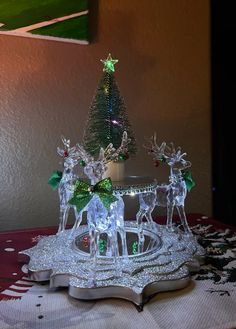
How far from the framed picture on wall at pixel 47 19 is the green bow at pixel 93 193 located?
0.75 meters

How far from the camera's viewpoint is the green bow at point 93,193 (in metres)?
0.58

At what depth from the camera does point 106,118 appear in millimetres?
787

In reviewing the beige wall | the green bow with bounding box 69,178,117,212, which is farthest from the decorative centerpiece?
the beige wall

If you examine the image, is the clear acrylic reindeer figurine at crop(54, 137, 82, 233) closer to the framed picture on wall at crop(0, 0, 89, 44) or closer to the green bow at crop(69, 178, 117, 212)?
the green bow at crop(69, 178, 117, 212)

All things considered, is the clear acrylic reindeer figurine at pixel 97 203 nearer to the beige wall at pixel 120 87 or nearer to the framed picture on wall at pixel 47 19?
the beige wall at pixel 120 87

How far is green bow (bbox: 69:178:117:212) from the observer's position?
1.90 feet

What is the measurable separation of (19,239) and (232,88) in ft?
3.80

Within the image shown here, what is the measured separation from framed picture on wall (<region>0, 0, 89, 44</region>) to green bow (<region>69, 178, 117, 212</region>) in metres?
0.75

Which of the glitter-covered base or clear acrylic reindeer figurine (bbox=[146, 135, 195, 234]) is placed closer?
the glitter-covered base

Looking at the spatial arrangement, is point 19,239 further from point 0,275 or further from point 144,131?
point 144,131

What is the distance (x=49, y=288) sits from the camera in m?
0.57

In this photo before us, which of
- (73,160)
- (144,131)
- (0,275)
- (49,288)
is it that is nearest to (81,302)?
(49,288)

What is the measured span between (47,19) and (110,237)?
0.85 m

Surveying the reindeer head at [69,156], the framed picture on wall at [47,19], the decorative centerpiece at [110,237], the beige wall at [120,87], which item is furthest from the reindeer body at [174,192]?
the framed picture on wall at [47,19]
